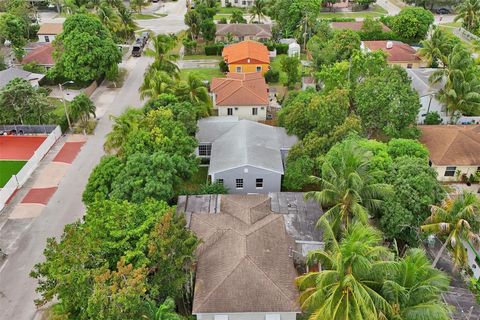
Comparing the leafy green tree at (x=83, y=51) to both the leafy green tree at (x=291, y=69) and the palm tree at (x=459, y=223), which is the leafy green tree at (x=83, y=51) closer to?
the leafy green tree at (x=291, y=69)

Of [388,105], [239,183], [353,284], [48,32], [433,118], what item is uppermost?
[353,284]

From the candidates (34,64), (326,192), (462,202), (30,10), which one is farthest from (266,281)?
(30,10)

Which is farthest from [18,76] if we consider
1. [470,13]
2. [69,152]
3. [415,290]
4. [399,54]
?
[470,13]

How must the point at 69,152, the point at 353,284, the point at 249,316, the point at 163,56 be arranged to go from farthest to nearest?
the point at 163,56 < the point at 69,152 < the point at 249,316 < the point at 353,284

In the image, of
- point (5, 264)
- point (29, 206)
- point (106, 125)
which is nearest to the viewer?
point (5, 264)

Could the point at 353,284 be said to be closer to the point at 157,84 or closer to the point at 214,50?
the point at 157,84

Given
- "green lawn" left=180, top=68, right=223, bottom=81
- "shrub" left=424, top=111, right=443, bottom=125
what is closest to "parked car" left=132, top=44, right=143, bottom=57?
"green lawn" left=180, top=68, right=223, bottom=81

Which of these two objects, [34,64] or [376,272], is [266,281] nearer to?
[376,272]

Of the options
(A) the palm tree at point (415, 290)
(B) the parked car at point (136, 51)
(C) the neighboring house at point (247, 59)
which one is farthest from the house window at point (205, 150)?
(B) the parked car at point (136, 51)
